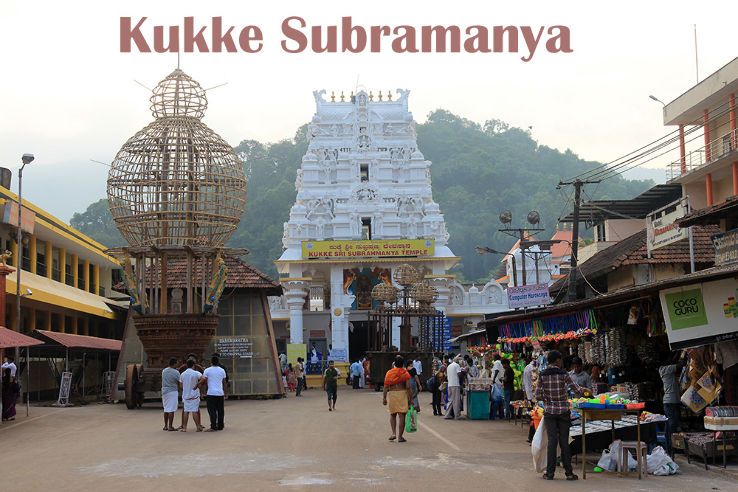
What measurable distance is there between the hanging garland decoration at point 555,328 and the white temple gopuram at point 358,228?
23.9 meters

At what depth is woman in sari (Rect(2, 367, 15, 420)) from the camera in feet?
63.5

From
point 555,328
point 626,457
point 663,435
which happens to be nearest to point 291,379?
point 555,328

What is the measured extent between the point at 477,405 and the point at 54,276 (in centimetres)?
2411

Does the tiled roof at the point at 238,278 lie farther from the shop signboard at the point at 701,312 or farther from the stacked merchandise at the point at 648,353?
the shop signboard at the point at 701,312

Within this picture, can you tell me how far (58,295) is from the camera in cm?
3175

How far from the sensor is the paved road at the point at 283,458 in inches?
391

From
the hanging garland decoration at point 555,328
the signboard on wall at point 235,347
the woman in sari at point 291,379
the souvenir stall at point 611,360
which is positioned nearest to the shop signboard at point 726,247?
the souvenir stall at point 611,360

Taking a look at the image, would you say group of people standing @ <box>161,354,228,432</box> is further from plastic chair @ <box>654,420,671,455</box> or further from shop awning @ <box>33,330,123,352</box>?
shop awning @ <box>33,330,123,352</box>

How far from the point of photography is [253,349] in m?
28.5

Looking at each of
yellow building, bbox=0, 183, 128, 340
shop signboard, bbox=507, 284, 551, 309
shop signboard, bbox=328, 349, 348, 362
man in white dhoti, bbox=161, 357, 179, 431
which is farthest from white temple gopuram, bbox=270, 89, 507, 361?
man in white dhoti, bbox=161, 357, 179, 431

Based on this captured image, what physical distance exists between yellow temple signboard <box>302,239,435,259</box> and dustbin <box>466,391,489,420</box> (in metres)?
25.3

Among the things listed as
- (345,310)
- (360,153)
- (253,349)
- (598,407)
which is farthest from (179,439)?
(360,153)

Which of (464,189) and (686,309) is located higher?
(464,189)

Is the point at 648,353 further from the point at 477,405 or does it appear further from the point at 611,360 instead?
the point at 477,405
